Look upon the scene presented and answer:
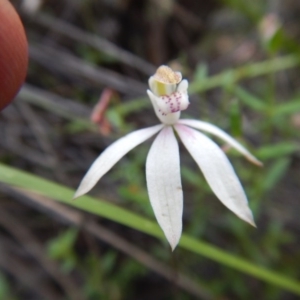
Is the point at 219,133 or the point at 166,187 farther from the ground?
the point at 219,133

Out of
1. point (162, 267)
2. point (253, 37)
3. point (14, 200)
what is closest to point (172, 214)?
point (162, 267)

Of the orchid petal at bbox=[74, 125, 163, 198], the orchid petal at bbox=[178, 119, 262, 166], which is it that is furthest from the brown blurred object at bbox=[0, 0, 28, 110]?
the orchid petal at bbox=[178, 119, 262, 166]

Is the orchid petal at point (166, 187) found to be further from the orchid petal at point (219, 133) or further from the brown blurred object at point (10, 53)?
the brown blurred object at point (10, 53)

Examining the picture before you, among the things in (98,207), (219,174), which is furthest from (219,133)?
(98,207)

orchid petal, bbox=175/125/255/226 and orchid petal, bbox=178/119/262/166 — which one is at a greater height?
orchid petal, bbox=178/119/262/166

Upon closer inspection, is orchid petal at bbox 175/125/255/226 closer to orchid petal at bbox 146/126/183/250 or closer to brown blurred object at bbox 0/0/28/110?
orchid petal at bbox 146/126/183/250

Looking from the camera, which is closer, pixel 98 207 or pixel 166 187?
pixel 166 187

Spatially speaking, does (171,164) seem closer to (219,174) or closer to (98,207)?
(219,174)
